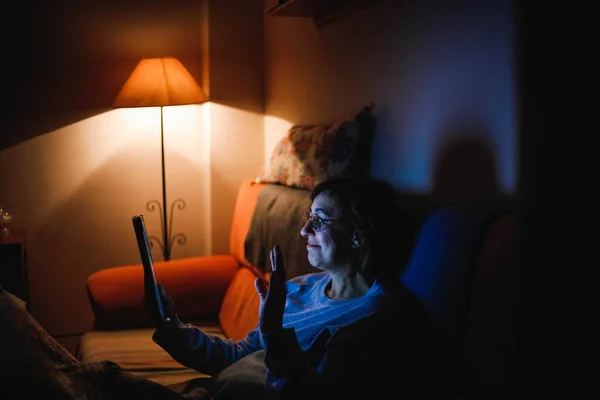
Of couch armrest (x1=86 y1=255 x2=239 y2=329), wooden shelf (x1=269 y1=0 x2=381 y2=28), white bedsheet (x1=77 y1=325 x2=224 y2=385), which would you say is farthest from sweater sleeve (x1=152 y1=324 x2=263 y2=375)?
wooden shelf (x1=269 y1=0 x2=381 y2=28)

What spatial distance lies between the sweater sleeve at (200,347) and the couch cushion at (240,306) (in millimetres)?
669

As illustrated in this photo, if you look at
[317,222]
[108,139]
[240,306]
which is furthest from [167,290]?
[317,222]

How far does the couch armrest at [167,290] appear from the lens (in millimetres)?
2727

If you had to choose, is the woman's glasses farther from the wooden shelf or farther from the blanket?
the wooden shelf

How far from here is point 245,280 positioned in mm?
2797

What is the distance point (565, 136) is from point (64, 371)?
1.09m

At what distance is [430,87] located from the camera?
205 centimetres

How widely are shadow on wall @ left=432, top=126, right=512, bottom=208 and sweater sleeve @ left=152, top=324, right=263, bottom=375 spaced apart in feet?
1.96

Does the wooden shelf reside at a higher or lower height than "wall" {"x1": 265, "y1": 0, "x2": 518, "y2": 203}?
higher

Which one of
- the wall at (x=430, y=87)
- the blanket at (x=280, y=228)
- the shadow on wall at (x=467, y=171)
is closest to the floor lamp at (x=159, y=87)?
the wall at (x=430, y=87)

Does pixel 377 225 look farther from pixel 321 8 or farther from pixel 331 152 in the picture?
pixel 321 8

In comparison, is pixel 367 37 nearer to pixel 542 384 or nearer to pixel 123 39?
pixel 123 39

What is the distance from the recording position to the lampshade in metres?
3.15

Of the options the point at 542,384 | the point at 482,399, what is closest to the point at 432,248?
the point at 482,399
